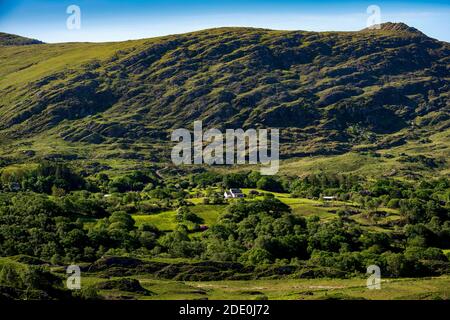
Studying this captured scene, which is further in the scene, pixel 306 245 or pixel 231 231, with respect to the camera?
pixel 231 231

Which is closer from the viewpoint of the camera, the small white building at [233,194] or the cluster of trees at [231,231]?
the cluster of trees at [231,231]

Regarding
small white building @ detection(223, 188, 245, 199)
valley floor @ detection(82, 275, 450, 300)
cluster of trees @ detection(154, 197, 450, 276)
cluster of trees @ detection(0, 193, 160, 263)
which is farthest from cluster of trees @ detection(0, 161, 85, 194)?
valley floor @ detection(82, 275, 450, 300)

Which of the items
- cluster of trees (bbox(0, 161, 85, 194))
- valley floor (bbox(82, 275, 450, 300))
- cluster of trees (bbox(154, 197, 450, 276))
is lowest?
cluster of trees (bbox(154, 197, 450, 276))

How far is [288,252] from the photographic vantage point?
292ft

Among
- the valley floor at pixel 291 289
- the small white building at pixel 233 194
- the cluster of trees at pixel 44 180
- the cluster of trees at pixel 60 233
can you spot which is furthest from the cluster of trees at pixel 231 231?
the valley floor at pixel 291 289

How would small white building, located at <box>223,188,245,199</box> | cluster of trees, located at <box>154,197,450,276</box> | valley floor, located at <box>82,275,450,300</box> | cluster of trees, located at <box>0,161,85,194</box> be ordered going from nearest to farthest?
valley floor, located at <box>82,275,450,300</box> → cluster of trees, located at <box>154,197,450,276</box> → small white building, located at <box>223,188,245,199</box> → cluster of trees, located at <box>0,161,85,194</box>

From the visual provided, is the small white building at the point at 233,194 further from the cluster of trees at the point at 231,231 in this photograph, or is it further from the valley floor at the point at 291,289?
the valley floor at the point at 291,289

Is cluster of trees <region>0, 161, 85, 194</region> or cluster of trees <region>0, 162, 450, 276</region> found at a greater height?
cluster of trees <region>0, 161, 85, 194</region>

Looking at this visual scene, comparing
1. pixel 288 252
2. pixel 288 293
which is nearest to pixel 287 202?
pixel 288 252

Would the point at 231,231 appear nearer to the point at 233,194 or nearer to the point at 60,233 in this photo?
the point at 60,233

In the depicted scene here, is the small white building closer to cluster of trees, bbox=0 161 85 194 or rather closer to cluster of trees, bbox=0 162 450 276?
cluster of trees, bbox=0 162 450 276

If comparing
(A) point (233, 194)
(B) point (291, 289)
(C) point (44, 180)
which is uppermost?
(C) point (44, 180)

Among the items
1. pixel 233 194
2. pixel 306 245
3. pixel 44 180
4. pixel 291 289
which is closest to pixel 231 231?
pixel 306 245

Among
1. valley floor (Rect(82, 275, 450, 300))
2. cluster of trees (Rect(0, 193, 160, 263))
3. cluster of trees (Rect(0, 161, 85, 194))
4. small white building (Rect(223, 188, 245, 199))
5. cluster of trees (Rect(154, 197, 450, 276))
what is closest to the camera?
valley floor (Rect(82, 275, 450, 300))
